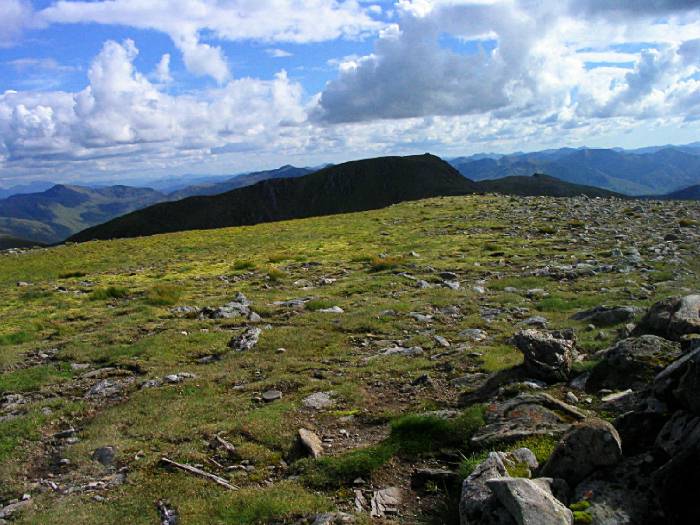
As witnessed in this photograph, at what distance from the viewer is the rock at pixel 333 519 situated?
792 centimetres

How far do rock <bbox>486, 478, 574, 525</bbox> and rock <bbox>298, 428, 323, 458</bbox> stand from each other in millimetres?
4751

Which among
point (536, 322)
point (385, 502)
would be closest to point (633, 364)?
point (385, 502)

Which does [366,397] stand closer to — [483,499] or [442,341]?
[442,341]

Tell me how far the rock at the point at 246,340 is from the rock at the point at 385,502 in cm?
985

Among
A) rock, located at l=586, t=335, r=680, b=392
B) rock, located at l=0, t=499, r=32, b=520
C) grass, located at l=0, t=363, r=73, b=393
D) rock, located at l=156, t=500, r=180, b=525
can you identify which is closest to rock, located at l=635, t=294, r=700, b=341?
rock, located at l=586, t=335, r=680, b=392

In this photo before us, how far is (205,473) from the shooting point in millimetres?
9914

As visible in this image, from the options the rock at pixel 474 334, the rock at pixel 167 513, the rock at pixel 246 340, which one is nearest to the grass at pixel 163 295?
the rock at pixel 246 340

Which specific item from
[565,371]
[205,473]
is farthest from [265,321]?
[565,371]

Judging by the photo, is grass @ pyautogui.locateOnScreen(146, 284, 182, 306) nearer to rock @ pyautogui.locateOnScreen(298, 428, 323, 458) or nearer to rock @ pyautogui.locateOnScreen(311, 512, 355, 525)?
rock @ pyautogui.locateOnScreen(298, 428, 323, 458)

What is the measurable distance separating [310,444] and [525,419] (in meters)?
4.36

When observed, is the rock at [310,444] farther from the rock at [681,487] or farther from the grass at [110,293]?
the grass at [110,293]

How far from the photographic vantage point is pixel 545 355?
40.3 ft

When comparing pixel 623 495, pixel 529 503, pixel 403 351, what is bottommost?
pixel 403 351

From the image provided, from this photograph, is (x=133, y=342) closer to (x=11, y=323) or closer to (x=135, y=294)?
(x=11, y=323)
